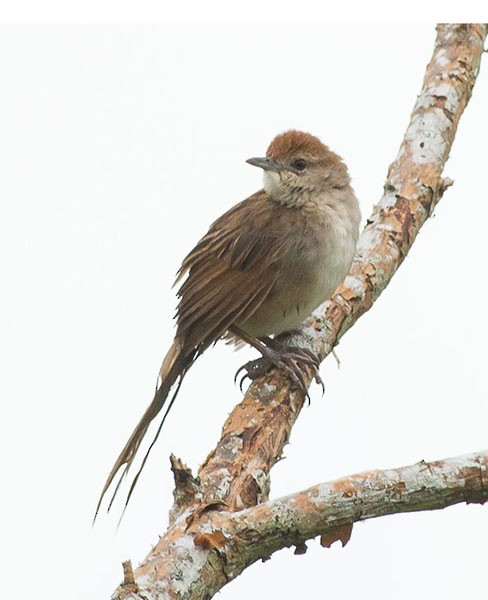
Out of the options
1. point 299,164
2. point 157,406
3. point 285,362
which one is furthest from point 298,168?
point 157,406

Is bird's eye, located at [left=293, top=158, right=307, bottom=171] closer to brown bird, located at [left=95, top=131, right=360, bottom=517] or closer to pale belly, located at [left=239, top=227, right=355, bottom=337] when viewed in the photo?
brown bird, located at [left=95, top=131, right=360, bottom=517]

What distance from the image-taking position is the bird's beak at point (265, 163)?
17.4 ft

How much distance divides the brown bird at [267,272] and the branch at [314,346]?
0.23 m

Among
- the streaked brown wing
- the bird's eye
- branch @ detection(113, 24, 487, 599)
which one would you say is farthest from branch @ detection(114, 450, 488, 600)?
the bird's eye

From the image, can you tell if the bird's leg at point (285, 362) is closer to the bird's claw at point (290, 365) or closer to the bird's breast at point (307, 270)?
the bird's claw at point (290, 365)

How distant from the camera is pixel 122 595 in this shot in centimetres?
302

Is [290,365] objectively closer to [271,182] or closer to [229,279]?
[229,279]

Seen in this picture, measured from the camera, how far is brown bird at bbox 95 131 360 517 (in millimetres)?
4953

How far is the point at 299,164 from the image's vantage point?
5.33m

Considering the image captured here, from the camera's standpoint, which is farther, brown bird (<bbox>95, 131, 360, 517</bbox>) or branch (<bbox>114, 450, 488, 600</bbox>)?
brown bird (<bbox>95, 131, 360, 517</bbox>)

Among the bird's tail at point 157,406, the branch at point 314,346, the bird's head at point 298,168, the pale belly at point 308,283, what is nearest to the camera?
the branch at point 314,346

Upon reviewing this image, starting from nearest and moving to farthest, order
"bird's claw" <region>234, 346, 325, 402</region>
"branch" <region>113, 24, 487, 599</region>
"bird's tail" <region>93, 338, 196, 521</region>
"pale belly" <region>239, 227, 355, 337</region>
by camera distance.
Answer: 1. "branch" <region>113, 24, 487, 599</region>
2. "bird's tail" <region>93, 338, 196, 521</region>
3. "bird's claw" <region>234, 346, 325, 402</region>
4. "pale belly" <region>239, 227, 355, 337</region>

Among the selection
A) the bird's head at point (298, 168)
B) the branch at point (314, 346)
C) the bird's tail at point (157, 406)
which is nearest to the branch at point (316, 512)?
the branch at point (314, 346)

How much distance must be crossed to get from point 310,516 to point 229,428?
39.6 inches
